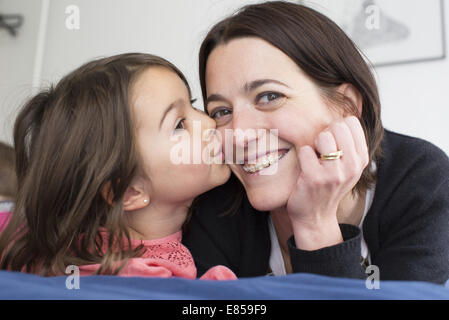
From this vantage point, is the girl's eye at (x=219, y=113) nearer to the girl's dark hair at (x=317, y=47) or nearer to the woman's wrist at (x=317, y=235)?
the girl's dark hair at (x=317, y=47)

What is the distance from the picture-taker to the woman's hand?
944mm

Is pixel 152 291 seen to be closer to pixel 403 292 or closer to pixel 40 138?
pixel 403 292

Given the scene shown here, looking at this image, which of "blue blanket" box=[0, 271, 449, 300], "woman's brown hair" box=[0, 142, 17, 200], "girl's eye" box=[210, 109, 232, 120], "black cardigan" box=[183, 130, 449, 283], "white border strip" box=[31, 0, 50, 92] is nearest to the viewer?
"blue blanket" box=[0, 271, 449, 300]

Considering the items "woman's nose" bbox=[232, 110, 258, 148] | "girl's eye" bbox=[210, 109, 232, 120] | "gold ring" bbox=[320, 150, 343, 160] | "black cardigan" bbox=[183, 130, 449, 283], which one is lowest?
"black cardigan" bbox=[183, 130, 449, 283]

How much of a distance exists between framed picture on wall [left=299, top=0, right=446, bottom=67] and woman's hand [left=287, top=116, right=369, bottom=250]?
1279 millimetres

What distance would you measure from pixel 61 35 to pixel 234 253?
223 cm

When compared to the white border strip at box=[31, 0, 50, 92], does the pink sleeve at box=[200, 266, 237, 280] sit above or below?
below

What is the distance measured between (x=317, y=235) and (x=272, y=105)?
33 cm

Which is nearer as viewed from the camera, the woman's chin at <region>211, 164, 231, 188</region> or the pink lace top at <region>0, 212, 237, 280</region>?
the pink lace top at <region>0, 212, 237, 280</region>

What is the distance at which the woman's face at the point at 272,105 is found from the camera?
1.01 meters

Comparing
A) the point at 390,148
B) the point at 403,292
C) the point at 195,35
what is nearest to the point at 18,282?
the point at 403,292

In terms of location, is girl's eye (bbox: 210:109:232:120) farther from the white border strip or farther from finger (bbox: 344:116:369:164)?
the white border strip

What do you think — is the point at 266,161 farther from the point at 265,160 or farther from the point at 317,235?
the point at 317,235

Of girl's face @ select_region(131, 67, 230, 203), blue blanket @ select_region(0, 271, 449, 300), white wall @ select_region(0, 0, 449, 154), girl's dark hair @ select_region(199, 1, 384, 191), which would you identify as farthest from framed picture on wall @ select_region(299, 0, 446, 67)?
blue blanket @ select_region(0, 271, 449, 300)
